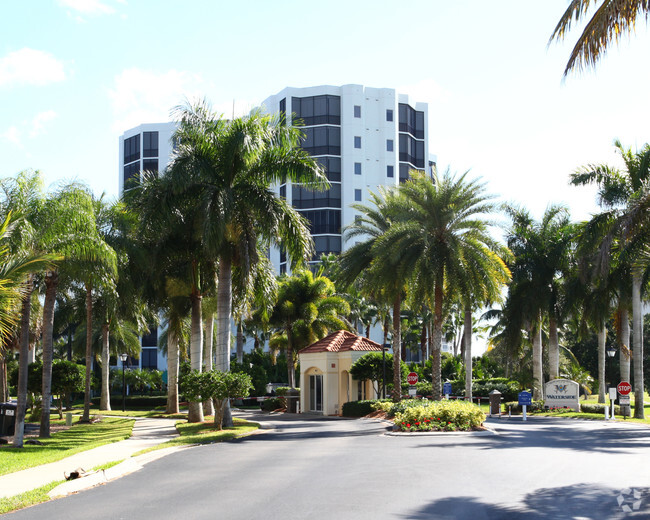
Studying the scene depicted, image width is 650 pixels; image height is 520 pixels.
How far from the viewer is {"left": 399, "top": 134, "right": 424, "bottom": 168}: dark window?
300ft

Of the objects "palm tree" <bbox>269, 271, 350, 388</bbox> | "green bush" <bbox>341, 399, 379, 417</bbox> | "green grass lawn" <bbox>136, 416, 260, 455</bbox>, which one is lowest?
"green bush" <bbox>341, 399, 379, 417</bbox>

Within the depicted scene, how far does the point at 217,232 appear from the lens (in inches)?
1033

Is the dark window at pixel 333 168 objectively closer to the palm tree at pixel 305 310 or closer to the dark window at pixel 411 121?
the dark window at pixel 411 121

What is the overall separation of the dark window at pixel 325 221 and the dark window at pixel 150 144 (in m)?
24.8

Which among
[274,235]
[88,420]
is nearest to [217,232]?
[274,235]

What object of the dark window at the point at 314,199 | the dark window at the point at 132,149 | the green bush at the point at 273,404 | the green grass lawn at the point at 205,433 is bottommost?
the green bush at the point at 273,404

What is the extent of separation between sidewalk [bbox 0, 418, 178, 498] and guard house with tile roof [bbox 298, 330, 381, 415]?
1854 cm

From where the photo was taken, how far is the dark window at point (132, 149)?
326 ft

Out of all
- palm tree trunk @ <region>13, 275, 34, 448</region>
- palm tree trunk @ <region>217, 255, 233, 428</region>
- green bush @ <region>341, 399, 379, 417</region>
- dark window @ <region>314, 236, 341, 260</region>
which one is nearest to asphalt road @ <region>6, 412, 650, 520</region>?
palm tree trunk @ <region>13, 275, 34, 448</region>

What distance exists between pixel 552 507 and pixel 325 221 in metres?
77.0

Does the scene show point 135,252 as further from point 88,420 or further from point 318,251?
point 318,251

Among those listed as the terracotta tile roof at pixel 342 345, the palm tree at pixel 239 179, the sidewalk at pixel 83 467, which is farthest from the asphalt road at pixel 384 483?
the terracotta tile roof at pixel 342 345

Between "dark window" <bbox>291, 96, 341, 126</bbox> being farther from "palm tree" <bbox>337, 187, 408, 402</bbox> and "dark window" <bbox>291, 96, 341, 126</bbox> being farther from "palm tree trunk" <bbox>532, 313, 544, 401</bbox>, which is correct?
"palm tree" <bbox>337, 187, 408, 402</bbox>

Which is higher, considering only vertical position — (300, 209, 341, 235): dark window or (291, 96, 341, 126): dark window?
(291, 96, 341, 126): dark window
